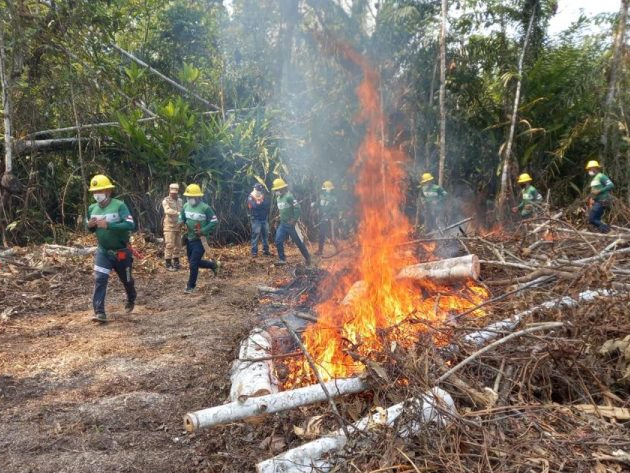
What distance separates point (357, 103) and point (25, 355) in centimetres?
918

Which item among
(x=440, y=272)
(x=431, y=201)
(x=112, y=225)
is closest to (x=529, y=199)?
(x=431, y=201)

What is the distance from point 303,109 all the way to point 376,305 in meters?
9.95

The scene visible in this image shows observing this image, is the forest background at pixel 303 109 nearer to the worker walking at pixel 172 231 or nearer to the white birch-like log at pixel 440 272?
the worker walking at pixel 172 231

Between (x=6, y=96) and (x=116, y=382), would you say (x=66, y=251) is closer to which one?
(x=6, y=96)

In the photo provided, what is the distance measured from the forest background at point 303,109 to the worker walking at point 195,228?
458 centimetres

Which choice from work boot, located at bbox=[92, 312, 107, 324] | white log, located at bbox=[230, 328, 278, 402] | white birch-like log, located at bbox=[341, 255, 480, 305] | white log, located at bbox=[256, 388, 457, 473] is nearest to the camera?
white log, located at bbox=[256, 388, 457, 473]

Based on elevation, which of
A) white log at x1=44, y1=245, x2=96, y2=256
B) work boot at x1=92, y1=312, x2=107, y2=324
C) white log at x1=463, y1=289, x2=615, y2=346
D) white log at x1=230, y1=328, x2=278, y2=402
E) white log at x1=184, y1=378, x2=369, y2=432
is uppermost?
white log at x1=463, y1=289, x2=615, y2=346

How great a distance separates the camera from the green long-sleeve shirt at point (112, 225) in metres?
6.55

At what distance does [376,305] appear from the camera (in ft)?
16.9

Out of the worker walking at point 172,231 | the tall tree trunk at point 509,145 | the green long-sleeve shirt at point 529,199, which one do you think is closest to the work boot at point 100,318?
the worker walking at point 172,231

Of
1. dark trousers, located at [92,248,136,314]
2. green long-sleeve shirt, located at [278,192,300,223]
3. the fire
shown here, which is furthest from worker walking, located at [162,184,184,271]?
the fire

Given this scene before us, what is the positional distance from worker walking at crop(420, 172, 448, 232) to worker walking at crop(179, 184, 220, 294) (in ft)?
18.3

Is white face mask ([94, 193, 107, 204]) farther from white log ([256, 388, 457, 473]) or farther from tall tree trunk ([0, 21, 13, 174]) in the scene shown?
tall tree trunk ([0, 21, 13, 174])

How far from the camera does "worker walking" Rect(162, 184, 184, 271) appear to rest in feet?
34.1
